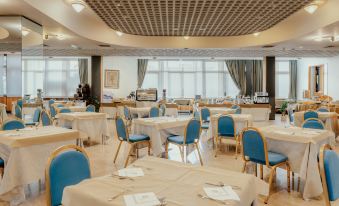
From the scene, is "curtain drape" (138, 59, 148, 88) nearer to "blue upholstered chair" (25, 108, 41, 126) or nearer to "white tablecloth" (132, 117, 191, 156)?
"blue upholstered chair" (25, 108, 41, 126)

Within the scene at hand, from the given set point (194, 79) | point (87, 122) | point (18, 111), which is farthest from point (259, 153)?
point (194, 79)

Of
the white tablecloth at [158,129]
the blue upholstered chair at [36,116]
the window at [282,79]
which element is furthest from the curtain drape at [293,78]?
the blue upholstered chair at [36,116]

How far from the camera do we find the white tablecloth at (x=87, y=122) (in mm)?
6398

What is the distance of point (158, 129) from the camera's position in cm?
507

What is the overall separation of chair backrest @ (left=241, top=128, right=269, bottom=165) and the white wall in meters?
11.8

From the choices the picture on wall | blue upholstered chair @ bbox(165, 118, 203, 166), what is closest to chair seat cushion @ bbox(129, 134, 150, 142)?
blue upholstered chair @ bbox(165, 118, 203, 166)

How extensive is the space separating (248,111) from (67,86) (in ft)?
35.7

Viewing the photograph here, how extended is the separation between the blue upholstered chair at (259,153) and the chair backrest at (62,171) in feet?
7.50

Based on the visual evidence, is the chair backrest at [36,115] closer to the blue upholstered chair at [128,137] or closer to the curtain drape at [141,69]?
the blue upholstered chair at [128,137]

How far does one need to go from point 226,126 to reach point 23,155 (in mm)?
3854

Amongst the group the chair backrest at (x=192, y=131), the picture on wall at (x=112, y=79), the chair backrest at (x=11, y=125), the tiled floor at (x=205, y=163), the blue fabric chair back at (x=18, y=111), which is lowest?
the tiled floor at (x=205, y=163)

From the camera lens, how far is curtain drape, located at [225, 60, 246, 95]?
16.7 metres

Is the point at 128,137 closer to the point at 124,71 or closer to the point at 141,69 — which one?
the point at 124,71

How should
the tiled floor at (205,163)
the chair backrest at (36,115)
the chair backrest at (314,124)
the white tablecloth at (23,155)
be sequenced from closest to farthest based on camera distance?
the white tablecloth at (23,155)
the tiled floor at (205,163)
the chair backrest at (314,124)
the chair backrest at (36,115)
